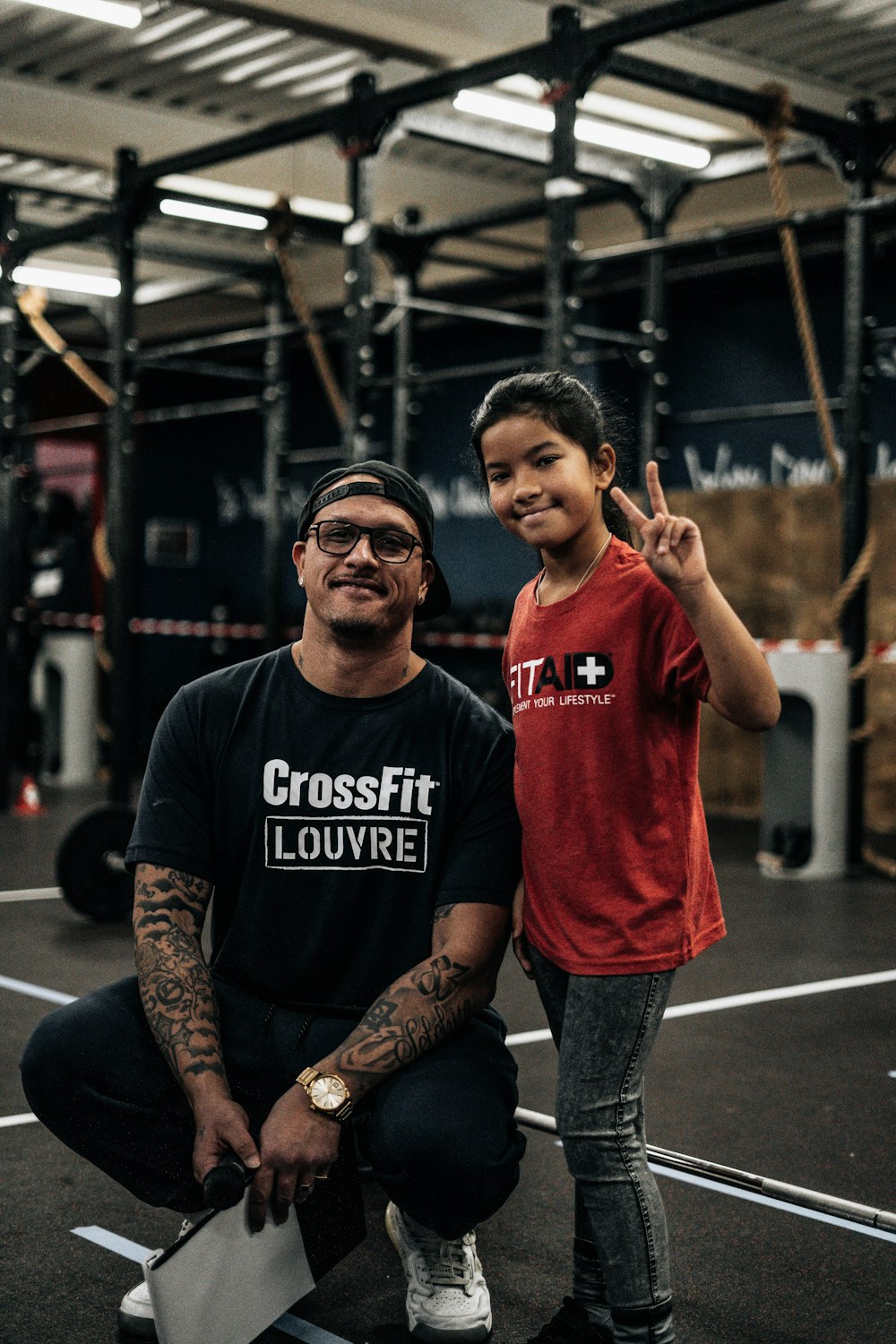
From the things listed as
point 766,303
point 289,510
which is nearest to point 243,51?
point 766,303

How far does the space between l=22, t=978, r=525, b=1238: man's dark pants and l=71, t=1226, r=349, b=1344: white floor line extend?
0.71 ft

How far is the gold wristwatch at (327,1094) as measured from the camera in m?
1.63

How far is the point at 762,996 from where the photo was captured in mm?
3689

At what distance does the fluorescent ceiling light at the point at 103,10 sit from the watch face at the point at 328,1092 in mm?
4825

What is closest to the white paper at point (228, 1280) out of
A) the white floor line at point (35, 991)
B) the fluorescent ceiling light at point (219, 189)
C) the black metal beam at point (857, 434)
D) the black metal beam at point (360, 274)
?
the white floor line at point (35, 991)

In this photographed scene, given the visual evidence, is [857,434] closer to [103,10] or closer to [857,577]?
[857,577]

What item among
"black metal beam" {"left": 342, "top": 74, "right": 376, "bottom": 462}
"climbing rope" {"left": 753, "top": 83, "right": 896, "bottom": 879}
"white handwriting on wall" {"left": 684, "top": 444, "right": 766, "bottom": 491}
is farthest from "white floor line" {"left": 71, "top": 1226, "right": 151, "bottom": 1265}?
"white handwriting on wall" {"left": 684, "top": 444, "right": 766, "bottom": 491}

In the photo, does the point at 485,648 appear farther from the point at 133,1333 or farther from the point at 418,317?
the point at 133,1333

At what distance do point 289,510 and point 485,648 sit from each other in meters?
2.55

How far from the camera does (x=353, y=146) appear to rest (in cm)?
534

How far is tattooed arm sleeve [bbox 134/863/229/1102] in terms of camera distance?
5.57ft

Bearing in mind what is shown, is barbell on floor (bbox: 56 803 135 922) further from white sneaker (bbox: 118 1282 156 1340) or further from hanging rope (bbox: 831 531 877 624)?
white sneaker (bbox: 118 1282 156 1340)

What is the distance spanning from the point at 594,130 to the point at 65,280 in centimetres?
395

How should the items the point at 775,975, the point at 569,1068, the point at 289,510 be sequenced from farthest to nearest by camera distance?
1. the point at 289,510
2. the point at 775,975
3. the point at 569,1068
